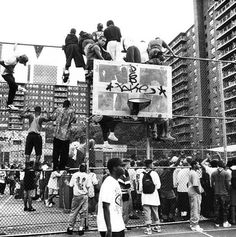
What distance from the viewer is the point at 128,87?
7.83 m

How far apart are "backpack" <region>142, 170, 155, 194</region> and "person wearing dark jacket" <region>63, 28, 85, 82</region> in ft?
9.98

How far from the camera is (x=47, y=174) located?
1275 centimetres

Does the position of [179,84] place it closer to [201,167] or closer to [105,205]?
[201,167]

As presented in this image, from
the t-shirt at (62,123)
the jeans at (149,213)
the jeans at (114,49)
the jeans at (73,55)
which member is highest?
the jeans at (114,49)

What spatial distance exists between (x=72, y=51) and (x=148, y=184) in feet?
12.1

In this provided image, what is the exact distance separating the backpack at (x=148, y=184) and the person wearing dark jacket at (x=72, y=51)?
9.98 ft

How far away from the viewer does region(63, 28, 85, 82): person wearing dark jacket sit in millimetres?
7395

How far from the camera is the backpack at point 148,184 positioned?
24.6 ft

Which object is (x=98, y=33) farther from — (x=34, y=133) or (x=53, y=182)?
(x=53, y=182)

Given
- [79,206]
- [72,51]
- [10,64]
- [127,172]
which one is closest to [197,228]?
[127,172]

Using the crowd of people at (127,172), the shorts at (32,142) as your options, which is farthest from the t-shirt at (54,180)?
the shorts at (32,142)

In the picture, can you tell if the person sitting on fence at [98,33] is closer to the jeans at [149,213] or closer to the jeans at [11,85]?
the jeans at [11,85]

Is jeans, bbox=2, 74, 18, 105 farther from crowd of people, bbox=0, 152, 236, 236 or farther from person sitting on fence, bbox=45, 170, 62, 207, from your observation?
person sitting on fence, bbox=45, 170, 62, 207

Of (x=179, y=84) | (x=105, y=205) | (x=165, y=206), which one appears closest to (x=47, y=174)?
(x=165, y=206)
